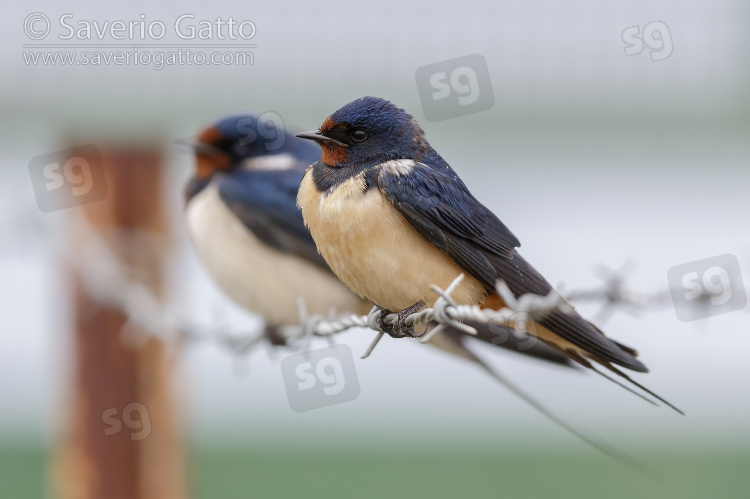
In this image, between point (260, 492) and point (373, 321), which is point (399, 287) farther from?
point (260, 492)

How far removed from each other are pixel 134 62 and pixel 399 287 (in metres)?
1.22

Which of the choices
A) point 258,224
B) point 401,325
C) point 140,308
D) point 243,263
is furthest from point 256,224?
point 401,325

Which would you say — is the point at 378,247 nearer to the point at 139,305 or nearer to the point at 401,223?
the point at 401,223

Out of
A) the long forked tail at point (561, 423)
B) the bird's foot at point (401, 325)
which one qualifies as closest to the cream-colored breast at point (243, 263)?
the long forked tail at point (561, 423)

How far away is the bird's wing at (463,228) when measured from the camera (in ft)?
3.74

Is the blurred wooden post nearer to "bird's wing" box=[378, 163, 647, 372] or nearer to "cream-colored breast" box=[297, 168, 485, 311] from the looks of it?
"cream-colored breast" box=[297, 168, 485, 311]

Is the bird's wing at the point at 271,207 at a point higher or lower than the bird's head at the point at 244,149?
lower

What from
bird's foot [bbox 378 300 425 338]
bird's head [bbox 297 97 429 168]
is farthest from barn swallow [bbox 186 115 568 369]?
bird's head [bbox 297 97 429 168]

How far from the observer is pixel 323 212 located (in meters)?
1.25

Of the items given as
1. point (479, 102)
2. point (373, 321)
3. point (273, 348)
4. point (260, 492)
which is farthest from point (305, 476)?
point (479, 102)

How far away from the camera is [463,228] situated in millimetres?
1162

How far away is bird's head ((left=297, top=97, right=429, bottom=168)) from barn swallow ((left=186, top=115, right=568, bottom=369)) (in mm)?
1297

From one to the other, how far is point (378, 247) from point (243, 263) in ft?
4.87

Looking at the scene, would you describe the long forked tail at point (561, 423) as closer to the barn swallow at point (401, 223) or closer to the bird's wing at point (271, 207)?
the barn swallow at point (401, 223)
